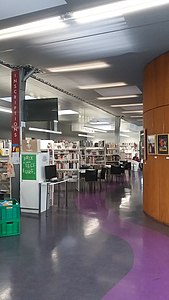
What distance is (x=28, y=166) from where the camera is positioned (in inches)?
263

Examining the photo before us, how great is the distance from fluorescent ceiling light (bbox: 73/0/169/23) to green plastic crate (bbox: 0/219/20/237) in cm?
355

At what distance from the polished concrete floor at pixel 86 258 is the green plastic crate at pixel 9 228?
18 centimetres

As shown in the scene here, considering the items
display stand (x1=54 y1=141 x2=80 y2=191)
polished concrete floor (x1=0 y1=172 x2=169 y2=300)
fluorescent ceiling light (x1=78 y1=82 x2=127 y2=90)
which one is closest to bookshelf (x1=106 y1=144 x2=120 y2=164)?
display stand (x1=54 y1=141 x2=80 y2=191)

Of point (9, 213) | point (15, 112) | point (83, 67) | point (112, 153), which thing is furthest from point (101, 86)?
point (112, 153)

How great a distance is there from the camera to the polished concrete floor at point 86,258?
9.39 feet

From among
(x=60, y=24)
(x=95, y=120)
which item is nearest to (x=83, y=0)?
(x=60, y=24)

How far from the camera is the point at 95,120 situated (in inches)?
627

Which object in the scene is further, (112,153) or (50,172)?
(112,153)

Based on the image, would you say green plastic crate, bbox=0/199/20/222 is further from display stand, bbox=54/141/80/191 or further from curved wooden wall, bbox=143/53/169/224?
display stand, bbox=54/141/80/191

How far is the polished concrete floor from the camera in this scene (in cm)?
286

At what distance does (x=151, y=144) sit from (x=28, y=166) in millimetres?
2974

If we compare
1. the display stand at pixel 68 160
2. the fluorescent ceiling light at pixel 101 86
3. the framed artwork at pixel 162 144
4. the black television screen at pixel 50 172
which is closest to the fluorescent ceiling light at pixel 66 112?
the display stand at pixel 68 160

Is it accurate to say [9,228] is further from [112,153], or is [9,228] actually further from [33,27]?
[112,153]

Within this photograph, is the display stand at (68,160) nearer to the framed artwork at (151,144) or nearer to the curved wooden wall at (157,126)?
the curved wooden wall at (157,126)
